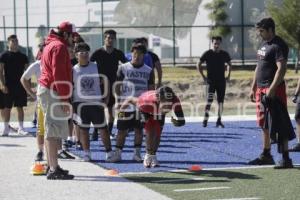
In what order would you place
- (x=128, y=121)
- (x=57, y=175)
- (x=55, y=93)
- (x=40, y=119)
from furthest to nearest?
1. (x=128, y=121)
2. (x=40, y=119)
3. (x=57, y=175)
4. (x=55, y=93)

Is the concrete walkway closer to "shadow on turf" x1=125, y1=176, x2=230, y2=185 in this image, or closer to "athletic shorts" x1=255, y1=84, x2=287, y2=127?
"shadow on turf" x1=125, y1=176, x2=230, y2=185

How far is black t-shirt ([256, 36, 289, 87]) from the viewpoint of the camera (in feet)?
32.2

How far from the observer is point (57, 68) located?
8.75 metres

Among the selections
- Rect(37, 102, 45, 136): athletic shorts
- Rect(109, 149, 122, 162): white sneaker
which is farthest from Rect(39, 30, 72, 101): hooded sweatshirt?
Rect(109, 149, 122, 162): white sneaker

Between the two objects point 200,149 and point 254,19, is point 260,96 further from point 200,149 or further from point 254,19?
point 254,19

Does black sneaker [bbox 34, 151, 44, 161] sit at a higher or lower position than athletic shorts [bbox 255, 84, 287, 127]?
lower

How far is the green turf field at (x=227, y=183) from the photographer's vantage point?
8000 millimetres

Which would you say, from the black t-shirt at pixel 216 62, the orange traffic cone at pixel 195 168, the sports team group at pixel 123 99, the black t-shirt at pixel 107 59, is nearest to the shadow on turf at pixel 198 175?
the orange traffic cone at pixel 195 168

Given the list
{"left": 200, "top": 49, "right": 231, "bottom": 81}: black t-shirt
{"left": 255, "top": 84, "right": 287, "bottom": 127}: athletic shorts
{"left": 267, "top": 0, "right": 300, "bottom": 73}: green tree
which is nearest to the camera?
{"left": 255, "top": 84, "right": 287, "bottom": 127}: athletic shorts

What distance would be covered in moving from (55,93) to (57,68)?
409 mm

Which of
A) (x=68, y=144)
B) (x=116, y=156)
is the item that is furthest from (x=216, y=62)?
(x=116, y=156)

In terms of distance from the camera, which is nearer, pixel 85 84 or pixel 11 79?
pixel 85 84

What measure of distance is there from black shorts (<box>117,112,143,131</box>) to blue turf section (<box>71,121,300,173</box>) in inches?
21.8

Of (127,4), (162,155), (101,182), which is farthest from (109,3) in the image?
(101,182)
